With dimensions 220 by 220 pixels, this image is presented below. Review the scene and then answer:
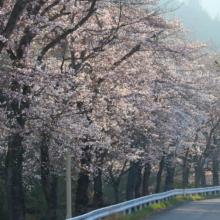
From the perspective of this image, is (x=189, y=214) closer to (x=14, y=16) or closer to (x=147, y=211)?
(x=147, y=211)

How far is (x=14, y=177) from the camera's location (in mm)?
12023

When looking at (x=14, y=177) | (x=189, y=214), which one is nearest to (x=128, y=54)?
(x=14, y=177)

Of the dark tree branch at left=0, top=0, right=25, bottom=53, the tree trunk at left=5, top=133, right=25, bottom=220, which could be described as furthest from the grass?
the dark tree branch at left=0, top=0, right=25, bottom=53

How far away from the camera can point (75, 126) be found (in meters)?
11.6

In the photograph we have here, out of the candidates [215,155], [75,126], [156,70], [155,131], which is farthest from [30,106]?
[215,155]

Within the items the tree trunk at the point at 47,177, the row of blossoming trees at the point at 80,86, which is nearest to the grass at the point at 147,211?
the row of blossoming trees at the point at 80,86

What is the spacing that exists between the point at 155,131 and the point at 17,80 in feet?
46.3

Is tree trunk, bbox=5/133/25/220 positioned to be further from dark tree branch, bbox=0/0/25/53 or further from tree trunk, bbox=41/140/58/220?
dark tree branch, bbox=0/0/25/53

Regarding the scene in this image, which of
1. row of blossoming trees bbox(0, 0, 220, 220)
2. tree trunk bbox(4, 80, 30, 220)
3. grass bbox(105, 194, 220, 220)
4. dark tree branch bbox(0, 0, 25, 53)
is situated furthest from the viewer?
grass bbox(105, 194, 220, 220)

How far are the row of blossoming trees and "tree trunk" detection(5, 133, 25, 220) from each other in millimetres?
31

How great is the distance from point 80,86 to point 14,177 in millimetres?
3933

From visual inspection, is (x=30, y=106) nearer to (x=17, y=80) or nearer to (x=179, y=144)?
(x=17, y=80)

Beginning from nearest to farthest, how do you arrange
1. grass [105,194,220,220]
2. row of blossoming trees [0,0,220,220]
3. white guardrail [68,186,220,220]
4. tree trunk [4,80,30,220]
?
1. row of blossoming trees [0,0,220,220]
2. tree trunk [4,80,30,220]
3. white guardrail [68,186,220,220]
4. grass [105,194,220,220]

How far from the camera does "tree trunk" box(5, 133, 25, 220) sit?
38.1 ft
